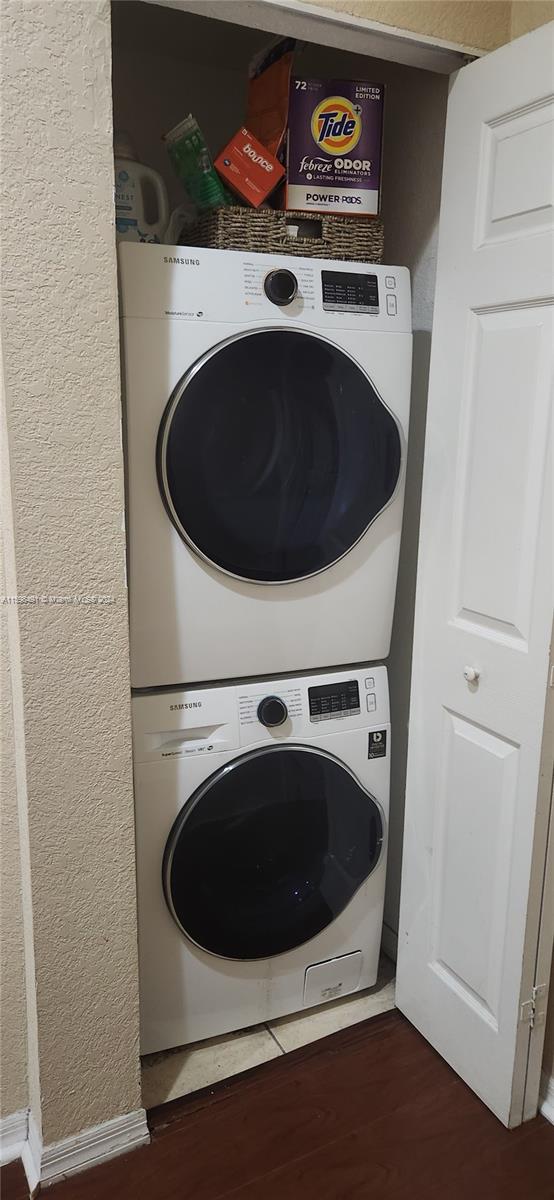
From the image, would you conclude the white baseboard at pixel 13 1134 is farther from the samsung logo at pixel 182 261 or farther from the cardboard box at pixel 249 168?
the cardboard box at pixel 249 168

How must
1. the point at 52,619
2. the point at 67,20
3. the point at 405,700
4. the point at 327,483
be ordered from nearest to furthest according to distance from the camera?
the point at 67,20
the point at 52,619
the point at 327,483
the point at 405,700

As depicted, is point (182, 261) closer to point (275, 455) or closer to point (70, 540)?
point (275, 455)

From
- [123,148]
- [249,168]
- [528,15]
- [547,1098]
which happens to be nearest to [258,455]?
[249,168]

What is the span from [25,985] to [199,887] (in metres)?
0.35

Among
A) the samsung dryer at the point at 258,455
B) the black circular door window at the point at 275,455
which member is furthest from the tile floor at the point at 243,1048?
the black circular door window at the point at 275,455

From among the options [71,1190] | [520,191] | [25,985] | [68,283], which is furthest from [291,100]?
[71,1190]

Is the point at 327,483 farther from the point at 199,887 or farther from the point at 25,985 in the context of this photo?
the point at 25,985

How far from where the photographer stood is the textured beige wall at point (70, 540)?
45.9 inches

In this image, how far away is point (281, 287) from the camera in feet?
5.00

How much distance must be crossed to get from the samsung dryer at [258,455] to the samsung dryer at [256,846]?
0.29 feet

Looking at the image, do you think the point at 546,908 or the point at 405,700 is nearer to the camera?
the point at 546,908

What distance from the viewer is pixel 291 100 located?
1.56m

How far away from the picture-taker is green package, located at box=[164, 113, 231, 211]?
1.56 metres

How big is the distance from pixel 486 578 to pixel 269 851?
0.70 m
